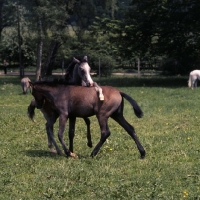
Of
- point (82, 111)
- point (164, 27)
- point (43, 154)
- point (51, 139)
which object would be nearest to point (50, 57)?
point (164, 27)

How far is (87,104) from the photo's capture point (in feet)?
32.1

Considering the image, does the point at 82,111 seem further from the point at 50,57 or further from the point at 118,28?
the point at 50,57

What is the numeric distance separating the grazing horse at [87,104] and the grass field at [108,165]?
519 mm

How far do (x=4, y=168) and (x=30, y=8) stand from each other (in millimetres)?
29465

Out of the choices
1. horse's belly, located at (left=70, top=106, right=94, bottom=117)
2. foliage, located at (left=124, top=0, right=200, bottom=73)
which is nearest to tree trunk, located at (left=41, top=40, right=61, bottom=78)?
foliage, located at (left=124, top=0, right=200, bottom=73)

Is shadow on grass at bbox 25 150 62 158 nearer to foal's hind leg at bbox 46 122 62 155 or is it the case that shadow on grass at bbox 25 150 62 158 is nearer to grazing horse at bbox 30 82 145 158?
foal's hind leg at bbox 46 122 62 155

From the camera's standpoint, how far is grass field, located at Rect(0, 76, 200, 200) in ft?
23.9

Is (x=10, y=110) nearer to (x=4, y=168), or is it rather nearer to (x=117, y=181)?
(x=4, y=168)

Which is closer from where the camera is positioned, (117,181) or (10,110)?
(117,181)

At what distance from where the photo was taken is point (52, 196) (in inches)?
281

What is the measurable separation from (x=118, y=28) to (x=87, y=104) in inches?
841

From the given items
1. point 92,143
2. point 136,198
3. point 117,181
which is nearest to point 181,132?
point 92,143

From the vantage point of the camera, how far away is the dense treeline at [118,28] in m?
30.1

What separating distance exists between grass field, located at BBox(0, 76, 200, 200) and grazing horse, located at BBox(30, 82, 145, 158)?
52 centimetres
